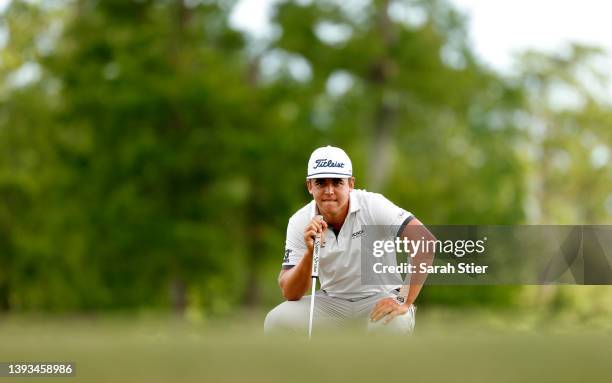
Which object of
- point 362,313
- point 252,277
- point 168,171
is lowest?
point 362,313

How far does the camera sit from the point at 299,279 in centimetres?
499

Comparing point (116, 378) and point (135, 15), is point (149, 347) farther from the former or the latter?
point (135, 15)

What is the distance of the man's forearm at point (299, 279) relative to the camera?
4.95m

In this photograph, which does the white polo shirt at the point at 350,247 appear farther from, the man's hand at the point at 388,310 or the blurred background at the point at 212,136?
the blurred background at the point at 212,136

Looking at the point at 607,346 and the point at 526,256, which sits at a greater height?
the point at 526,256

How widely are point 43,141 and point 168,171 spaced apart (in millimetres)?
5898

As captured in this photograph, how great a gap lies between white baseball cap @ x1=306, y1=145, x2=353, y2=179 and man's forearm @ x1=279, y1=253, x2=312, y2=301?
16.8 inches

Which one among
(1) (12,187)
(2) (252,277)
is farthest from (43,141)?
(2) (252,277)

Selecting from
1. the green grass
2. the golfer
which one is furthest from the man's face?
the green grass

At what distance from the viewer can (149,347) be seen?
2709 millimetres

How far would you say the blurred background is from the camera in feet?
90.0
